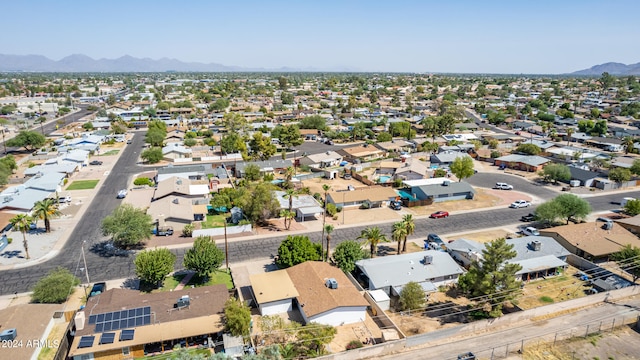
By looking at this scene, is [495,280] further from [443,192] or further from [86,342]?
[86,342]

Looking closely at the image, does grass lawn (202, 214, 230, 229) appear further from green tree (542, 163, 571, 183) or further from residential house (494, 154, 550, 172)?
residential house (494, 154, 550, 172)

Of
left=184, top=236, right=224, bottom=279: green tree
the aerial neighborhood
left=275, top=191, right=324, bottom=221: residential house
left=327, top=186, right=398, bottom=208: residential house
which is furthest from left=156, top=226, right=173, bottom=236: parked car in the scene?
left=327, top=186, right=398, bottom=208: residential house

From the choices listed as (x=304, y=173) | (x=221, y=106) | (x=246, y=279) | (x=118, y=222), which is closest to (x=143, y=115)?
(x=221, y=106)

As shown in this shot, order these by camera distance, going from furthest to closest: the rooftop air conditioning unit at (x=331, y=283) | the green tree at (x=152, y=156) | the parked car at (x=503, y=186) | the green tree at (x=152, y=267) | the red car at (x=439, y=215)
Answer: the green tree at (x=152, y=156) → the parked car at (x=503, y=186) → the red car at (x=439, y=215) → the green tree at (x=152, y=267) → the rooftop air conditioning unit at (x=331, y=283)

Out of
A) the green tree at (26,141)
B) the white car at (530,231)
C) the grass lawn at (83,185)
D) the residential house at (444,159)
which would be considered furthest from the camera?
the green tree at (26,141)

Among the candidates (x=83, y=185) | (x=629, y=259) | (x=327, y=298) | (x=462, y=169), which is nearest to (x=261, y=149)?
(x=83, y=185)

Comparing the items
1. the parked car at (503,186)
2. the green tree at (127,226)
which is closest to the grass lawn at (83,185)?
the green tree at (127,226)

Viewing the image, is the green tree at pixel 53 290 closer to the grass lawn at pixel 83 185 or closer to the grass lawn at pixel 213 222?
the grass lawn at pixel 213 222
